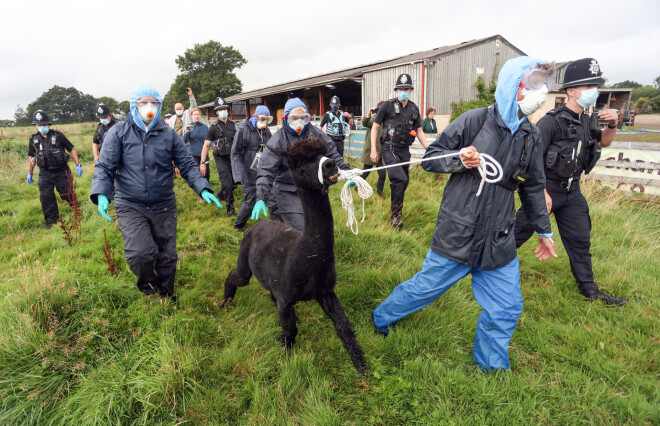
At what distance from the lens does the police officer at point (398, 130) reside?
6168 mm

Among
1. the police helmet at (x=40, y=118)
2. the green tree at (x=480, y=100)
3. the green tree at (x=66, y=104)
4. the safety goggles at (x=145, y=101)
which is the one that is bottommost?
the safety goggles at (x=145, y=101)

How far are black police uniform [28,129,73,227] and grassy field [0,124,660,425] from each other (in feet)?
12.1

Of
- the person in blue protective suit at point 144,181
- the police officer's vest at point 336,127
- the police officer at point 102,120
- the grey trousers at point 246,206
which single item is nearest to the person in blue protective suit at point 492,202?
the person in blue protective suit at point 144,181

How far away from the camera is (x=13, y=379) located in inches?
98.3

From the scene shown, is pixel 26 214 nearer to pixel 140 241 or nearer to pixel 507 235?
pixel 140 241

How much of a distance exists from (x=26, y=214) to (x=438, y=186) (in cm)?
967

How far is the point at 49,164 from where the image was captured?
718 centimetres

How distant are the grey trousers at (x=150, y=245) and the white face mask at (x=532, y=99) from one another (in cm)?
367

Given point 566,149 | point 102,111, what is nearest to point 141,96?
point 566,149

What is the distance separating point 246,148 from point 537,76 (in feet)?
17.4

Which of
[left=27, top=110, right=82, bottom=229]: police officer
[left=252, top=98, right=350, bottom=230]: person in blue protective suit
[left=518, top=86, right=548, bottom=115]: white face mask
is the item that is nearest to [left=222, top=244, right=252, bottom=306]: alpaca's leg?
[left=252, top=98, right=350, bottom=230]: person in blue protective suit

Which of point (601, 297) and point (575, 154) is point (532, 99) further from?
point (601, 297)

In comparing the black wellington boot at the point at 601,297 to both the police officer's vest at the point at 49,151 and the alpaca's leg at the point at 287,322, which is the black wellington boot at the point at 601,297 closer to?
the alpaca's leg at the point at 287,322

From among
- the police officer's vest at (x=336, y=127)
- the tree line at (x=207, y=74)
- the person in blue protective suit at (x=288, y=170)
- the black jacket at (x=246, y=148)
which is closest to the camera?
the person in blue protective suit at (x=288, y=170)
